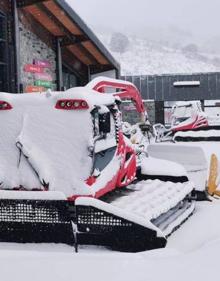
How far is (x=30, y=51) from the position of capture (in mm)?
15945

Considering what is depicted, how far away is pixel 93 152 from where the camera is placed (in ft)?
17.7

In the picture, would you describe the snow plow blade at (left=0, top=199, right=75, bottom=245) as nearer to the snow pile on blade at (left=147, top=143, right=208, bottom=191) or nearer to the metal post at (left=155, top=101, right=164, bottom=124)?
the snow pile on blade at (left=147, top=143, right=208, bottom=191)

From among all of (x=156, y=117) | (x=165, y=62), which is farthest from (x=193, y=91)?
(x=165, y=62)

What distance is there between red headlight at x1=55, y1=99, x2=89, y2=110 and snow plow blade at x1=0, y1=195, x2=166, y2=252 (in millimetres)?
1023

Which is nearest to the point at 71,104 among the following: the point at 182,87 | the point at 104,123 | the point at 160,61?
the point at 104,123

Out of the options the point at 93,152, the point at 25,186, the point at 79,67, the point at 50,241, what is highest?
Result: the point at 79,67

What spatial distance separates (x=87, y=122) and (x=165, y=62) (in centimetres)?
14687

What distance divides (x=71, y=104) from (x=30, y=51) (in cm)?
1097

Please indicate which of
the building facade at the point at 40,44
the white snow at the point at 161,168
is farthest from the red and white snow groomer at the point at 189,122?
the white snow at the point at 161,168

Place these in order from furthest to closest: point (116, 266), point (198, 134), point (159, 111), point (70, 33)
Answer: point (159, 111) → point (198, 134) → point (70, 33) → point (116, 266)

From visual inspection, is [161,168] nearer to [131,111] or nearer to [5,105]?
[5,105]

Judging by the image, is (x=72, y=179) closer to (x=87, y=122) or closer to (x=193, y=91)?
(x=87, y=122)

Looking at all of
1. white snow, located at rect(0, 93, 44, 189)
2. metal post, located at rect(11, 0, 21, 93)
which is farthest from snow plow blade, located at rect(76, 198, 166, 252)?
metal post, located at rect(11, 0, 21, 93)

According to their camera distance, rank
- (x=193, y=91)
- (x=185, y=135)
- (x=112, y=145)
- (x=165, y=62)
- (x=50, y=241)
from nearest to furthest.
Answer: (x=50, y=241)
(x=112, y=145)
(x=185, y=135)
(x=193, y=91)
(x=165, y=62)
